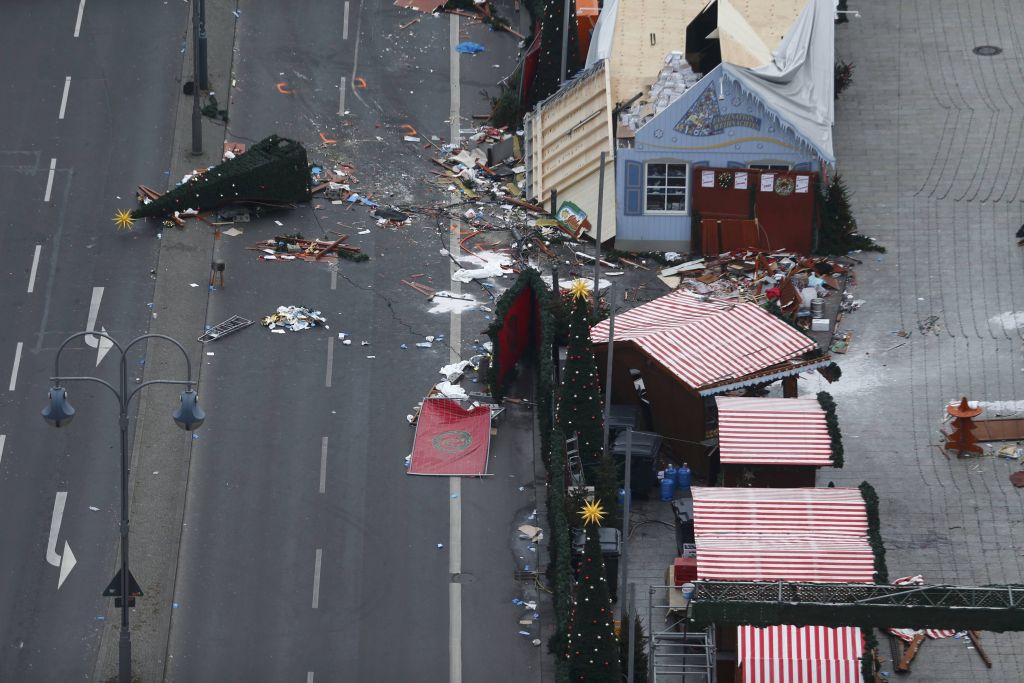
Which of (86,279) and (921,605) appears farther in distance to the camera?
(86,279)

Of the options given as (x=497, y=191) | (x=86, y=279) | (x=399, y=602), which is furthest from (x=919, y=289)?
(x=86, y=279)

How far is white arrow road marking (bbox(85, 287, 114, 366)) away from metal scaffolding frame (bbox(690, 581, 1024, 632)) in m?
18.3

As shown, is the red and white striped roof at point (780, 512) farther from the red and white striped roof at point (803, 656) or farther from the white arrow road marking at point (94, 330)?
the white arrow road marking at point (94, 330)

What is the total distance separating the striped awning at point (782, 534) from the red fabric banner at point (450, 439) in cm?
648

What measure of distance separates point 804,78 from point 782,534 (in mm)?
17045

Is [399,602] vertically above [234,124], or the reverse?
[234,124]

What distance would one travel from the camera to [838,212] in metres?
58.9

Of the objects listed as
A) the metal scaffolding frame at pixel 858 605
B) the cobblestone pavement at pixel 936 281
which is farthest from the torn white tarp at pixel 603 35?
the metal scaffolding frame at pixel 858 605

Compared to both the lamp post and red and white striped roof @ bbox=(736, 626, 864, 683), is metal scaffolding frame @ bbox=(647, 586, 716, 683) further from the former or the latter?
the lamp post

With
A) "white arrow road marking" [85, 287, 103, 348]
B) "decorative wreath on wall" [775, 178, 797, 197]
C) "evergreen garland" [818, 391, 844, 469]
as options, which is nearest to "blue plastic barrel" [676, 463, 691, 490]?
"evergreen garland" [818, 391, 844, 469]

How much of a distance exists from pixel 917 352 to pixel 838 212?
17.2 feet

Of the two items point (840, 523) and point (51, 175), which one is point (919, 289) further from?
point (51, 175)

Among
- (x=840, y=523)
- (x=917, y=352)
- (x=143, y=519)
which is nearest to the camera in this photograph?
(x=840, y=523)

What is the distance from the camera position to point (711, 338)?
5222 centimetres
